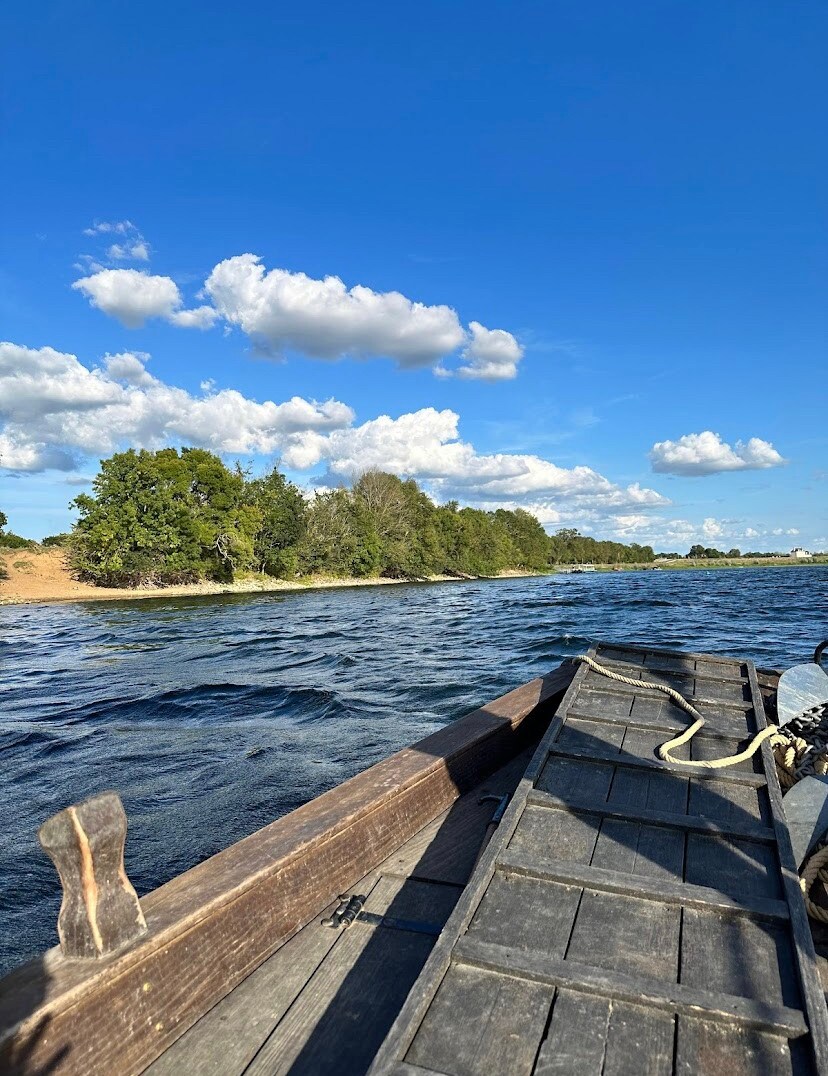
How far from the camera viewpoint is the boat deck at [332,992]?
76.7 inches

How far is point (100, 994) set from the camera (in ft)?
5.83

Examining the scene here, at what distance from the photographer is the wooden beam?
170cm

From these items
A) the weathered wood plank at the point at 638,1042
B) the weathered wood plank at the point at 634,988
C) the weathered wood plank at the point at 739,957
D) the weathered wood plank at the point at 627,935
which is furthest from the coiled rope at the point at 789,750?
the weathered wood plank at the point at 638,1042

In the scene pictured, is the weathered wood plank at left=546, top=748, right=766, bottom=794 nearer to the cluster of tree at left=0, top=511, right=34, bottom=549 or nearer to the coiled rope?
the coiled rope

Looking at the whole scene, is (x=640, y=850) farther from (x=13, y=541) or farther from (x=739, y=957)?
(x=13, y=541)

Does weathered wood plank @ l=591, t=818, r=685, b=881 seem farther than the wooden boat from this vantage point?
Yes

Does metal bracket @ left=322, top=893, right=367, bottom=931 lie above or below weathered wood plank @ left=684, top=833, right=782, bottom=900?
below

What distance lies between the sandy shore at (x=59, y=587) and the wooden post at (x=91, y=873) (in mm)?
39557

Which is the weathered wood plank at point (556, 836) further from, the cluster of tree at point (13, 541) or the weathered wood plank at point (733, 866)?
the cluster of tree at point (13, 541)

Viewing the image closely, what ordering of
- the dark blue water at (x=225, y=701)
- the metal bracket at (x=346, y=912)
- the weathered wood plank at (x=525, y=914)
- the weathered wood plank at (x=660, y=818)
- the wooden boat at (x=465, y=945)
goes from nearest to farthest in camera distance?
the wooden boat at (x=465, y=945) → the weathered wood plank at (x=525, y=914) → the weathered wood plank at (x=660, y=818) → the metal bracket at (x=346, y=912) → the dark blue water at (x=225, y=701)

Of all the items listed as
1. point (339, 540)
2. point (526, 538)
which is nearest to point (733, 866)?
point (339, 540)

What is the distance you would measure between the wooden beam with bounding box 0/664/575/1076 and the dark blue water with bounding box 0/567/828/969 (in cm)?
223

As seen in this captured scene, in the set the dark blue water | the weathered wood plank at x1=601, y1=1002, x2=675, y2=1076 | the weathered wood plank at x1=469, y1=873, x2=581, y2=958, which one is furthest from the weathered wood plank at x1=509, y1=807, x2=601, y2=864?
Result: the dark blue water

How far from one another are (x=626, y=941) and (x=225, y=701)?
942 centimetres
